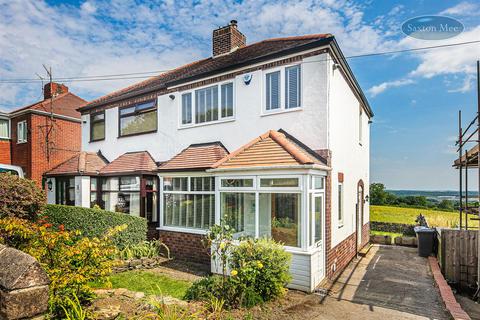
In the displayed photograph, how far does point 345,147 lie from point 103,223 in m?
8.79

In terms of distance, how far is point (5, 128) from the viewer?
20.4 m

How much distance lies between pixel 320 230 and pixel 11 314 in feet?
22.9

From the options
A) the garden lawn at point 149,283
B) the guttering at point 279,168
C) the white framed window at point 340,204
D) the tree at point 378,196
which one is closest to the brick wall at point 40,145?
the garden lawn at point 149,283

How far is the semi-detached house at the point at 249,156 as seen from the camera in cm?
804

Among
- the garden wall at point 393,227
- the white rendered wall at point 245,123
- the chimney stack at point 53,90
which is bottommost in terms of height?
the garden wall at point 393,227

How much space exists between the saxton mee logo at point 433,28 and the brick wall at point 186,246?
8.61 m

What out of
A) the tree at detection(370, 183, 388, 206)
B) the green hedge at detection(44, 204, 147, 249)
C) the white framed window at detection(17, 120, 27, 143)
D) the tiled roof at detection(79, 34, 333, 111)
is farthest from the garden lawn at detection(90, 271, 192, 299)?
the tree at detection(370, 183, 388, 206)

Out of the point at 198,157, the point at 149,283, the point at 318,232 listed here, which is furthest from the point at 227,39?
the point at 149,283

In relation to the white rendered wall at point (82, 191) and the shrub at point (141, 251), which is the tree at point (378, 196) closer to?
the shrub at point (141, 251)

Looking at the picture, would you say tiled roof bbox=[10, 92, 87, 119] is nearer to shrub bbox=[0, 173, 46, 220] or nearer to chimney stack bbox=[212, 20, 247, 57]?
shrub bbox=[0, 173, 46, 220]

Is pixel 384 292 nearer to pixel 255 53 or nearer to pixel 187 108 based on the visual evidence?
pixel 255 53

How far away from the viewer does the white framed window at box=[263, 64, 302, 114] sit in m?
9.22

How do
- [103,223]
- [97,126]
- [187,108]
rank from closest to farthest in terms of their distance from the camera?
[103,223] < [187,108] < [97,126]

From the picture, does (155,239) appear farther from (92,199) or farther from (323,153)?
(323,153)
